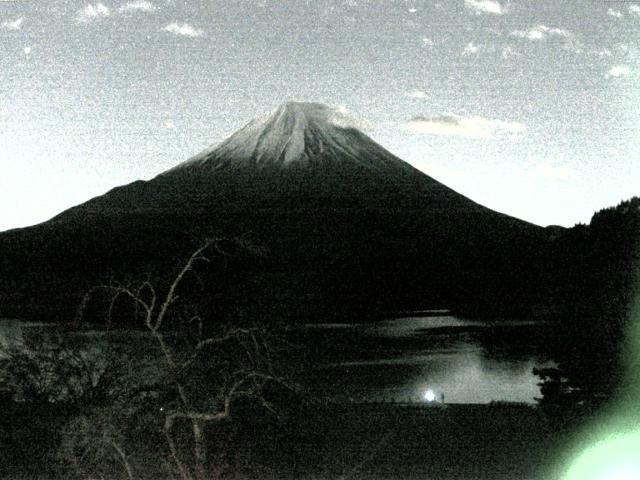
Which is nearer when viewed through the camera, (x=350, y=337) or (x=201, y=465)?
(x=201, y=465)

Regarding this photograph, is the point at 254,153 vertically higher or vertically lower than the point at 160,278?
higher

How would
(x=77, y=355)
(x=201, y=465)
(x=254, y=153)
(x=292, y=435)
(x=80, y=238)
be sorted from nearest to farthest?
(x=201, y=465), (x=77, y=355), (x=292, y=435), (x=80, y=238), (x=254, y=153)

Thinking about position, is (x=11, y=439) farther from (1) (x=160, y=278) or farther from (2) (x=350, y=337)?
(2) (x=350, y=337)

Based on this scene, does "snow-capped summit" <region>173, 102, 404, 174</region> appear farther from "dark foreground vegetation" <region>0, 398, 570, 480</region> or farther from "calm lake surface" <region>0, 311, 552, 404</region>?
"dark foreground vegetation" <region>0, 398, 570, 480</region>

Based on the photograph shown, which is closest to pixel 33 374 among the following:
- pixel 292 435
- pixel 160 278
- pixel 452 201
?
pixel 292 435

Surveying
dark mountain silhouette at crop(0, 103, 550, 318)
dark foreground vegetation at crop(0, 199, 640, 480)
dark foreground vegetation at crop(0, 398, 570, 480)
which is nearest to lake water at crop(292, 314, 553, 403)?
dark foreground vegetation at crop(0, 398, 570, 480)

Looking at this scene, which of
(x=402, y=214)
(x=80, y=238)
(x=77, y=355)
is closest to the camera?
(x=77, y=355)
